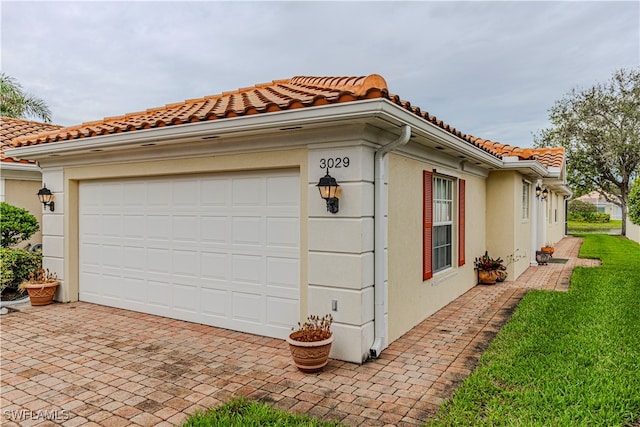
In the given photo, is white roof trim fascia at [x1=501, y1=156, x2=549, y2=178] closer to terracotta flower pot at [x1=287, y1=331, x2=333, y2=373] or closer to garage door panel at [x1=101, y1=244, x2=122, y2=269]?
terracotta flower pot at [x1=287, y1=331, x2=333, y2=373]

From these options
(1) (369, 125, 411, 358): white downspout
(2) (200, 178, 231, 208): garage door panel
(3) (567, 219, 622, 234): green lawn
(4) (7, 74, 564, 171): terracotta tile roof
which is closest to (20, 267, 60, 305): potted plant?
(4) (7, 74, 564, 171): terracotta tile roof

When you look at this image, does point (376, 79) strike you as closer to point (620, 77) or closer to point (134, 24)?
point (134, 24)

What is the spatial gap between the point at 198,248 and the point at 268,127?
103 inches

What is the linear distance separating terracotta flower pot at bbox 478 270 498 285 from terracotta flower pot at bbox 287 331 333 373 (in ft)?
21.4

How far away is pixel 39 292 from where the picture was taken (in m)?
7.64

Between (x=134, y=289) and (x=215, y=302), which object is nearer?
(x=215, y=302)

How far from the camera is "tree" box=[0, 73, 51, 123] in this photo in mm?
15594

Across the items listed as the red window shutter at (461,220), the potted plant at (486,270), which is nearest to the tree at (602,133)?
the potted plant at (486,270)

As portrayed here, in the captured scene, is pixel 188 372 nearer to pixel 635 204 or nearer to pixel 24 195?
pixel 24 195

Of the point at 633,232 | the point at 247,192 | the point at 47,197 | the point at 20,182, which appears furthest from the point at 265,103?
the point at 633,232

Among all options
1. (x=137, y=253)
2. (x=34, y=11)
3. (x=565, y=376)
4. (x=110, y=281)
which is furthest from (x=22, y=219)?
(x=565, y=376)

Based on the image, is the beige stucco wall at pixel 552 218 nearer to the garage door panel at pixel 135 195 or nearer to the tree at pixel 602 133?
the tree at pixel 602 133

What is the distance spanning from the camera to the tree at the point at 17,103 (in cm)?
1559

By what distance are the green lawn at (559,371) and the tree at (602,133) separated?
24.0m
